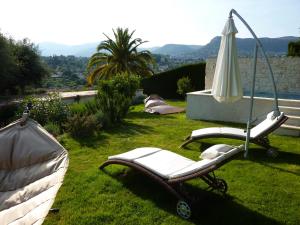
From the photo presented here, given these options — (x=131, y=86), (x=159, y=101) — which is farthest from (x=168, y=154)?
(x=159, y=101)

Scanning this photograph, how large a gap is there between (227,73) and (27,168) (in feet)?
15.4

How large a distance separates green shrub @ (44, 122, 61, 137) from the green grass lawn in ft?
3.66

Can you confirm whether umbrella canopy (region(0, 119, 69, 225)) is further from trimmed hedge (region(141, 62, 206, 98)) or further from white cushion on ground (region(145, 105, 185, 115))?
trimmed hedge (region(141, 62, 206, 98))

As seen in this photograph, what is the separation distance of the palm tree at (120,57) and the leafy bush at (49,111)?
44.7ft

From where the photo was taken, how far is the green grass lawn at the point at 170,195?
14.8 ft

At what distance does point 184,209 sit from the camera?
4539 mm

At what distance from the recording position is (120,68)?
24.1 meters

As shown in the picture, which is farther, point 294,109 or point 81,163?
point 294,109

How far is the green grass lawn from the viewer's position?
452 centimetres

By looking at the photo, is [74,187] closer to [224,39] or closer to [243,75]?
[224,39]

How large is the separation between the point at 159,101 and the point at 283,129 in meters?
6.59

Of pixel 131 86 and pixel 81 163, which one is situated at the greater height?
pixel 131 86

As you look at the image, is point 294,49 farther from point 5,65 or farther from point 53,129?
point 5,65

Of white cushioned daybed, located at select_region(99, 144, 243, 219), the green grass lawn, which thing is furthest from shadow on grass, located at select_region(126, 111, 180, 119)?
white cushioned daybed, located at select_region(99, 144, 243, 219)
